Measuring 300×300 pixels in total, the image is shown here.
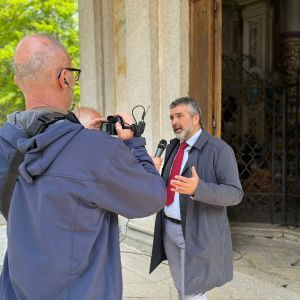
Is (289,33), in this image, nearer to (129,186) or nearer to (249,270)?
(249,270)

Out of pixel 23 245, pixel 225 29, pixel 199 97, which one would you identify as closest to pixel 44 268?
pixel 23 245

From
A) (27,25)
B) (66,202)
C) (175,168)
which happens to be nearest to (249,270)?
(175,168)

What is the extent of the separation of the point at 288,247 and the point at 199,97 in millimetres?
2582

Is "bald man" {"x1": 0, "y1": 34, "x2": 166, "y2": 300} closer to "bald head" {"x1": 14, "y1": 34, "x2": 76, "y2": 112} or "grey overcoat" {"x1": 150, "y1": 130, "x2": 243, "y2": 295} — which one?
"bald head" {"x1": 14, "y1": 34, "x2": 76, "y2": 112}

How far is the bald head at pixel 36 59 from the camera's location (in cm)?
148

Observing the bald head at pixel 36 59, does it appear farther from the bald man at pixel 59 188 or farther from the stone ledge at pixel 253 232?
the stone ledge at pixel 253 232

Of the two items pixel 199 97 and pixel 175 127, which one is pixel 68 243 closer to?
pixel 175 127

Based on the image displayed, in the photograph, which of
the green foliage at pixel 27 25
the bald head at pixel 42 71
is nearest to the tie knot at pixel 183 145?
the bald head at pixel 42 71

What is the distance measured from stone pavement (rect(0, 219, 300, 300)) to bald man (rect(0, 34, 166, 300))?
98.8 inches

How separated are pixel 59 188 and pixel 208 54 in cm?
334

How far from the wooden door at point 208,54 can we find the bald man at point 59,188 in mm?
2937

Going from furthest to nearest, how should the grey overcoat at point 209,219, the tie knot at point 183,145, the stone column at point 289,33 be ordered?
the stone column at point 289,33 → the tie knot at point 183,145 → the grey overcoat at point 209,219

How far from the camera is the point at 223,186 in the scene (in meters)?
2.70

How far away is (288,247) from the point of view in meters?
5.41
